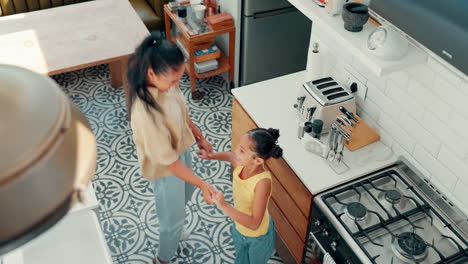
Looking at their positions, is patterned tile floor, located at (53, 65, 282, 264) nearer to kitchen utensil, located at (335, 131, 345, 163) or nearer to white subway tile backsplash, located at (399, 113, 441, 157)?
kitchen utensil, located at (335, 131, 345, 163)

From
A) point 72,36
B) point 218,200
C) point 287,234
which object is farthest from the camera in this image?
point 72,36

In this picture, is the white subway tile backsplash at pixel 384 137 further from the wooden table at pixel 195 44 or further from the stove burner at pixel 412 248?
the wooden table at pixel 195 44

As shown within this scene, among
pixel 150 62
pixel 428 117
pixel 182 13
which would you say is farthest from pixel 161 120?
pixel 182 13

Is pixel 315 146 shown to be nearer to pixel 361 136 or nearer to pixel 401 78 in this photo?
pixel 361 136

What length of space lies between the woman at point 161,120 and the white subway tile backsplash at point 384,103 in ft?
3.41

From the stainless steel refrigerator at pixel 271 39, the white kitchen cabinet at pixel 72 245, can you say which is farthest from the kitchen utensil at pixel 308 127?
the stainless steel refrigerator at pixel 271 39

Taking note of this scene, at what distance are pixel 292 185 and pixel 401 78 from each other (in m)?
0.81

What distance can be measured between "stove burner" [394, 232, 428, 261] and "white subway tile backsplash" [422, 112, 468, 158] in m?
0.45

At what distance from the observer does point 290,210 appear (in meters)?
2.95

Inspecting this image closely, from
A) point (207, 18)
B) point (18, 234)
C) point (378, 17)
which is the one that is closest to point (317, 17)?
point (378, 17)

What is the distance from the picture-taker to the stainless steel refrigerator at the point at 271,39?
13.5ft

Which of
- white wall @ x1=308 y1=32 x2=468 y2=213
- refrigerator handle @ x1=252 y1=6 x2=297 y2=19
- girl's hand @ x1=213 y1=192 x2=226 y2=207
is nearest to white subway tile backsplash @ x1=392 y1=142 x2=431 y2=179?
white wall @ x1=308 y1=32 x2=468 y2=213

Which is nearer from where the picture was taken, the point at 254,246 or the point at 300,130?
the point at 254,246

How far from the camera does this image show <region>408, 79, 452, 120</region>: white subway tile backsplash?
7.99 ft
